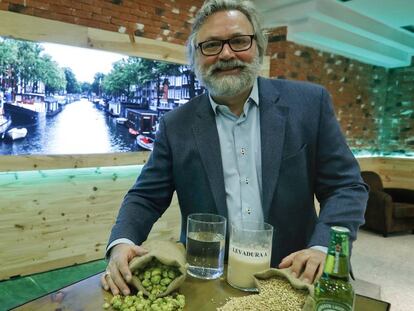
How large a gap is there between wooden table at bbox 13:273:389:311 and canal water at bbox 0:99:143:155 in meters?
2.35

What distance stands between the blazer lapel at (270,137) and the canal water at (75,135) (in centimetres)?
232

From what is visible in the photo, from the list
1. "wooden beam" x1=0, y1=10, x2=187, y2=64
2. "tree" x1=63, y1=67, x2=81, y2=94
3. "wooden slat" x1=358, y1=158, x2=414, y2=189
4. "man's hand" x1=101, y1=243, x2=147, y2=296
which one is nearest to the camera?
"man's hand" x1=101, y1=243, x2=147, y2=296

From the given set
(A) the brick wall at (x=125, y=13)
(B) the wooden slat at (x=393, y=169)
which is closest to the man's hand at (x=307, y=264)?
(A) the brick wall at (x=125, y=13)

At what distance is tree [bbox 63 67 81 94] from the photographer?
3.09m

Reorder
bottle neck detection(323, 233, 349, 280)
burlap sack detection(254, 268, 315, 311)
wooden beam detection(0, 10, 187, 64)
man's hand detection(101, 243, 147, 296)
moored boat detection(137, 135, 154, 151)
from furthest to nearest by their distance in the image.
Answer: moored boat detection(137, 135, 154, 151)
wooden beam detection(0, 10, 187, 64)
man's hand detection(101, 243, 147, 296)
burlap sack detection(254, 268, 315, 311)
bottle neck detection(323, 233, 349, 280)

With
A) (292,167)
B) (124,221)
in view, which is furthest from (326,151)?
(124,221)

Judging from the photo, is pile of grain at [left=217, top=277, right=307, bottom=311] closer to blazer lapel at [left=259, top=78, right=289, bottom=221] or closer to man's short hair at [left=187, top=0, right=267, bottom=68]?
blazer lapel at [left=259, top=78, right=289, bottom=221]

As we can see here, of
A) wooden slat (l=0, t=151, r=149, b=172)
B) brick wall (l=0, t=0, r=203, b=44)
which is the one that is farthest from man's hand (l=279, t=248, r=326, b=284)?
brick wall (l=0, t=0, r=203, b=44)

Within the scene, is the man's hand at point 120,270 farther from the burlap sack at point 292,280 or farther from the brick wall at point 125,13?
the brick wall at point 125,13

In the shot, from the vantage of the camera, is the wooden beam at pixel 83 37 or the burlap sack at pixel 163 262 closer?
the burlap sack at pixel 163 262

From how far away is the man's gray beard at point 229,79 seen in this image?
123 cm

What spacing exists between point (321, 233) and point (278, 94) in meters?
0.53

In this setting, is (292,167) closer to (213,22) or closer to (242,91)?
(242,91)

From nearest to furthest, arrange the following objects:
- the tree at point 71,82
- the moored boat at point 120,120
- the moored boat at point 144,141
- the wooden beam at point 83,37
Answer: the wooden beam at point 83,37, the tree at point 71,82, the moored boat at point 120,120, the moored boat at point 144,141
